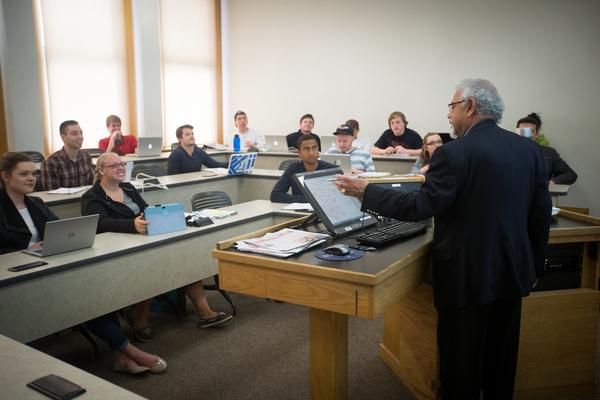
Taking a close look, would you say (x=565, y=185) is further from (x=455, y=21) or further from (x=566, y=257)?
(x=455, y=21)

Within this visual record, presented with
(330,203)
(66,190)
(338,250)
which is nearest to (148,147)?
(66,190)

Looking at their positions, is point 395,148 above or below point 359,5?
below

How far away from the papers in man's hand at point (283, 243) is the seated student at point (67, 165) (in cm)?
296

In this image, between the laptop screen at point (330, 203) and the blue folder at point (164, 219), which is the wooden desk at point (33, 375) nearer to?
the laptop screen at point (330, 203)

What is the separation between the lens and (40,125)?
256 inches

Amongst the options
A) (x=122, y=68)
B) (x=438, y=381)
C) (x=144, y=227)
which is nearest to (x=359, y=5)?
(x=122, y=68)

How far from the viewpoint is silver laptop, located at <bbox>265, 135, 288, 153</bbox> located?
725 cm

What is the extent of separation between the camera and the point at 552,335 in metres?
2.52

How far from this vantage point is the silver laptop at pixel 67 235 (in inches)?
97.1

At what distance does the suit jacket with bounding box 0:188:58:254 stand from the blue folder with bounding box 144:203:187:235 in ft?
1.98

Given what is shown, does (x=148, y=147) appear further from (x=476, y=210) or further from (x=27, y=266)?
→ (x=476, y=210)

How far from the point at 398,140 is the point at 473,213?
16.8 feet

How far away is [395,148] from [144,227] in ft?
14.4

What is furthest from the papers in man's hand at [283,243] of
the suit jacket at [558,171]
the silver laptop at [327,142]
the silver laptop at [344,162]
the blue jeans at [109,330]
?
the silver laptop at [327,142]
